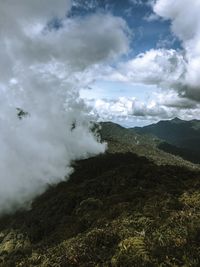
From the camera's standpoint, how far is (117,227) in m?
60.9

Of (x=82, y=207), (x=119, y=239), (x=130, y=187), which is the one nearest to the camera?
(x=119, y=239)

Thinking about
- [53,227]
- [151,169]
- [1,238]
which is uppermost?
[151,169]

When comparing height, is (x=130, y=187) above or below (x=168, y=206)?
below

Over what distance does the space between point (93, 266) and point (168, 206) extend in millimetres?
50821

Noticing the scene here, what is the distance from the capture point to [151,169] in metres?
194

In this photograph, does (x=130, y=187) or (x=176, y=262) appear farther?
(x=130, y=187)

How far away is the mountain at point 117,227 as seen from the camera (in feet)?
112

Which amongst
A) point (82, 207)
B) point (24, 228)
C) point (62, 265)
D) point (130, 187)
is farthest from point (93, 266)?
point (24, 228)

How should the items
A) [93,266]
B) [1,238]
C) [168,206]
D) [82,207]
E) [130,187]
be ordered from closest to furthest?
1. [93,266]
2. [168,206]
3. [82,207]
4. [130,187]
5. [1,238]

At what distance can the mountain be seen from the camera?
34.2 meters

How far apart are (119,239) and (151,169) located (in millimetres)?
149672

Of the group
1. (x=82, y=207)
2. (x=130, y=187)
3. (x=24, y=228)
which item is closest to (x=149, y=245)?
(x=82, y=207)

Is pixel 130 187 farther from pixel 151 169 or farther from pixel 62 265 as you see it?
pixel 62 265

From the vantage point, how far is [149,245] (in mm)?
35750
